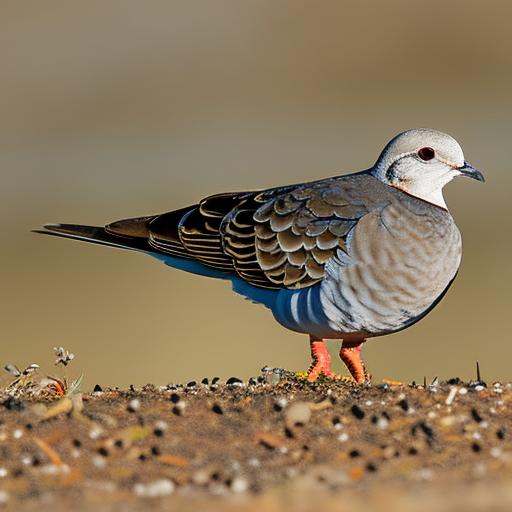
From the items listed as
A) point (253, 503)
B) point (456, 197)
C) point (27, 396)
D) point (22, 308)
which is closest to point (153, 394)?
point (27, 396)

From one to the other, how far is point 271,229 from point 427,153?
1230mm

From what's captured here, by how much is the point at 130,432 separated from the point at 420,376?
269 inches

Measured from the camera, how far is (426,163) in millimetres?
9836

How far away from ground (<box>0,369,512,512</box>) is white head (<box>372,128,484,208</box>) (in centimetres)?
191

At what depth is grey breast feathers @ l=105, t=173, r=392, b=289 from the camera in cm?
954

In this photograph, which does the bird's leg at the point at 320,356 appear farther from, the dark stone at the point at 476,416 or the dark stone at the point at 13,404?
the dark stone at the point at 13,404

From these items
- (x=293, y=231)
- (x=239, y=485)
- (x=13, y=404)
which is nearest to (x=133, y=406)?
(x=13, y=404)

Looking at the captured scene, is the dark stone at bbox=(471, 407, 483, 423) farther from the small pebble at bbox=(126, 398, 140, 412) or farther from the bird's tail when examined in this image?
the bird's tail

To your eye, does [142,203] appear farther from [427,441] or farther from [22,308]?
[427,441]

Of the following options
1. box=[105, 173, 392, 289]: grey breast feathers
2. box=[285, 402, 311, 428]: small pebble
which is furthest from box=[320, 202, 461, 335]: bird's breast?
box=[285, 402, 311, 428]: small pebble

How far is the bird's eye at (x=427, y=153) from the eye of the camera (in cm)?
982

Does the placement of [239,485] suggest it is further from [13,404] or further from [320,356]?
[320,356]

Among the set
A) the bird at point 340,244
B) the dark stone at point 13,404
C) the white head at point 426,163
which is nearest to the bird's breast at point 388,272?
the bird at point 340,244

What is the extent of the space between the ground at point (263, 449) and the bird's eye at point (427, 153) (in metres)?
2.02
